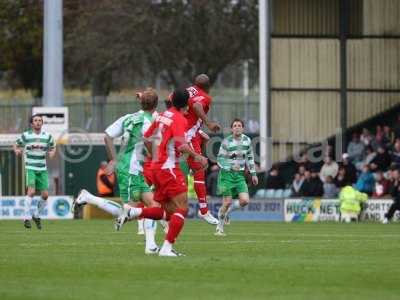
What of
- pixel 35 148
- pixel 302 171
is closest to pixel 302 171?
pixel 302 171

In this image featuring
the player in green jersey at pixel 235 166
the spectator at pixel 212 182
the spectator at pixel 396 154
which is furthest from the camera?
the spectator at pixel 212 182

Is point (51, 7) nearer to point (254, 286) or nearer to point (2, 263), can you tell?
point (2, 263)

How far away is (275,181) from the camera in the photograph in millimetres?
36969

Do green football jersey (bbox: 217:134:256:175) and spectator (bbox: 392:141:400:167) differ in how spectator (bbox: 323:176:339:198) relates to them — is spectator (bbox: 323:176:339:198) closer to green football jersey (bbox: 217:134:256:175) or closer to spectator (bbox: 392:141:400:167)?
spectator (bbox: 392:141:400:167)

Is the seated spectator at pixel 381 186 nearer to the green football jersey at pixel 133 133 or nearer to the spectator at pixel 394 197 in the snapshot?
the spectator at pixel 394 197

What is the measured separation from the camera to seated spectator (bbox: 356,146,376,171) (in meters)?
35.6

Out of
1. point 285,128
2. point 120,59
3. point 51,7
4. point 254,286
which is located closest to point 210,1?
point 120,59

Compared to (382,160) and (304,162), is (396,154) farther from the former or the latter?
(304,162)

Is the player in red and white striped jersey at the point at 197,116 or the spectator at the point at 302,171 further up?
the player in red and white striped jersey at the point at 197,116

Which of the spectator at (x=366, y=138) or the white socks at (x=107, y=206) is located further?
the spectator at (x=366, y=138)

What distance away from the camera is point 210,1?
179 ft

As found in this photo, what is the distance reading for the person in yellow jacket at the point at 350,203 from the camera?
3272 cm

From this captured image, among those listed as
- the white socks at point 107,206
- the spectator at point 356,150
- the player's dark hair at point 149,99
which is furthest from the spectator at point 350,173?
the white socks at point 107,206

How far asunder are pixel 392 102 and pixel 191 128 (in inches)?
796
